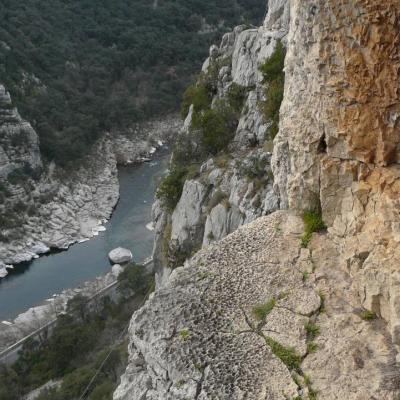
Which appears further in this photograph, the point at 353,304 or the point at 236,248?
the point at 236,248

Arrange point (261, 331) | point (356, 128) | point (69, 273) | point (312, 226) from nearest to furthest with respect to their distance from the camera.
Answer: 1. point (356, 128)
2. point (261, 331)
3. point (312, 226)
4. point (69, 273)

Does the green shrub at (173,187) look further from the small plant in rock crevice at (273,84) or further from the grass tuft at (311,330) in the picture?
the grass tuft at (311,330)

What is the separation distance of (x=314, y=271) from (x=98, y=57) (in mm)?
42727

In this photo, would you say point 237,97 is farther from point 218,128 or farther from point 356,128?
→ point 356,128

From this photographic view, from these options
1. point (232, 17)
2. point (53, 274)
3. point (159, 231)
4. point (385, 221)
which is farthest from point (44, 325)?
point (232, 17)

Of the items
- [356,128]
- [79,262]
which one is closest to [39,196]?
[79,262]

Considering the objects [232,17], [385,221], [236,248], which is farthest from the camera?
[232,17]

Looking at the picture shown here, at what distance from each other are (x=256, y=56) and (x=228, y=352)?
11.3m

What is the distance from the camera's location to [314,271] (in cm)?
707

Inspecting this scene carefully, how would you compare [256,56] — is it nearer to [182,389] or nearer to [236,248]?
[236,248]

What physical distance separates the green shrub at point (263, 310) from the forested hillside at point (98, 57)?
108ft

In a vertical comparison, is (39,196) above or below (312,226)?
below

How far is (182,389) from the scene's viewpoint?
21.1 feet

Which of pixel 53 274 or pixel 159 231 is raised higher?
pixel 159 231
